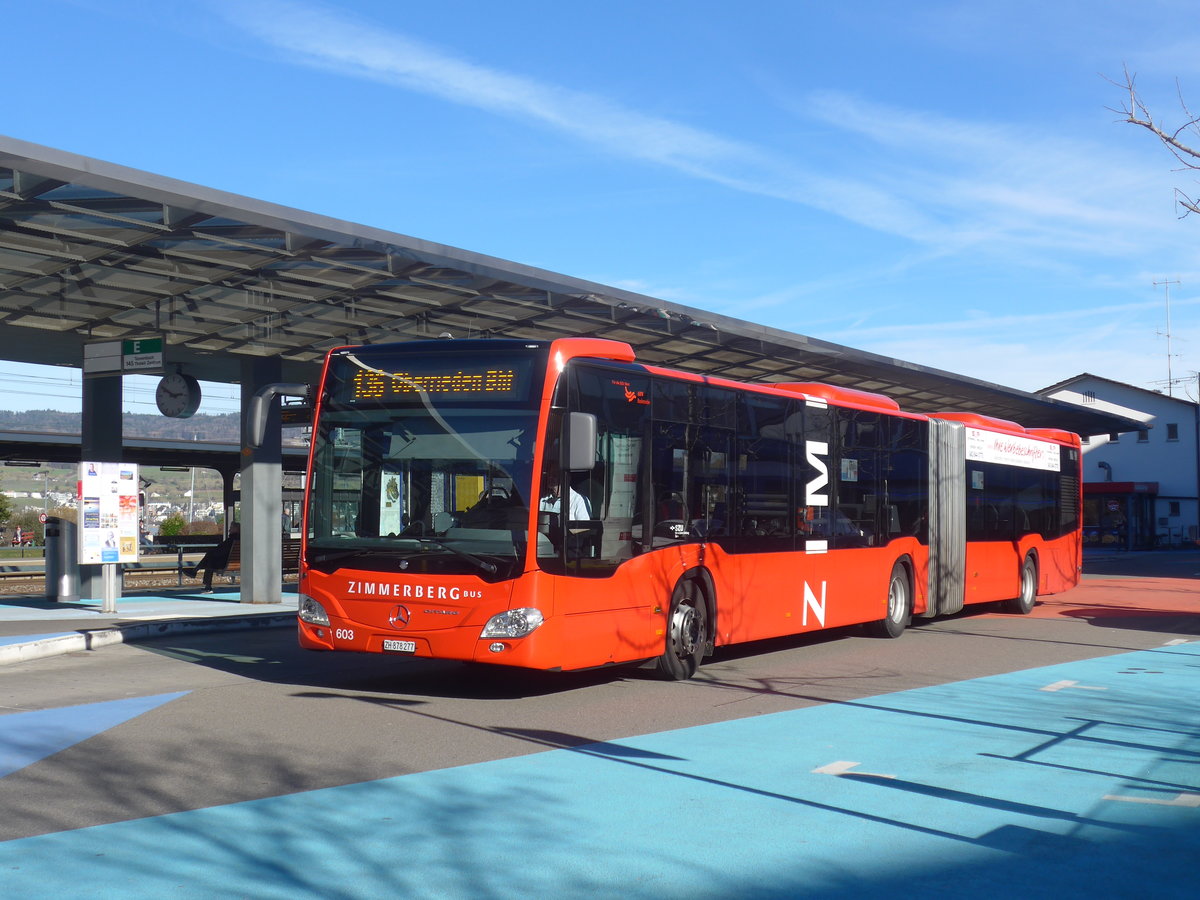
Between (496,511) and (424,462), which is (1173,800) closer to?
(496,511)

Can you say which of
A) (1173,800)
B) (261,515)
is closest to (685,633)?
(1173,800)

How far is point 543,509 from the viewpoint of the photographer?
33.6 feet

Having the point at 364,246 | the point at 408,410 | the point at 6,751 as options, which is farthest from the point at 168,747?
the point at 364,246

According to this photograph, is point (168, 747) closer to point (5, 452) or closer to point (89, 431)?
Answer: point (89, 431)

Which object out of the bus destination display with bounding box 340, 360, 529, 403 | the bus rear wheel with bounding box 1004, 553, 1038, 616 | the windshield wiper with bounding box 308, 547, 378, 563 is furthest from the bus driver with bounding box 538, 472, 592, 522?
the bus rear wheel with bounding box 1004, 553, 1038, 616

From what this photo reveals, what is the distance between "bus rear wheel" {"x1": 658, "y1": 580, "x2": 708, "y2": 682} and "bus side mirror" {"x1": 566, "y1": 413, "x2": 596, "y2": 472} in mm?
2340

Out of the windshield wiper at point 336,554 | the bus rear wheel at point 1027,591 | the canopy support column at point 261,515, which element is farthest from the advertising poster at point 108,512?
the bus rear wheel at point 1027,591

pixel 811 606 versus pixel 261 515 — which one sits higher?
pixel 261 515

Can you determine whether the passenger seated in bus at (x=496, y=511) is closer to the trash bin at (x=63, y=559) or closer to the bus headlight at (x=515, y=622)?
the bus headlight at (x=515, y=622)

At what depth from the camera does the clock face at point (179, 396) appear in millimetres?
20312

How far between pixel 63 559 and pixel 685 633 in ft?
43.4

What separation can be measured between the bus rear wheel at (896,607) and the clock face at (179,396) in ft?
37.3

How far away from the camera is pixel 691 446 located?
12.3 metres

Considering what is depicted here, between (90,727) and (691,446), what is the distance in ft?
19.7
